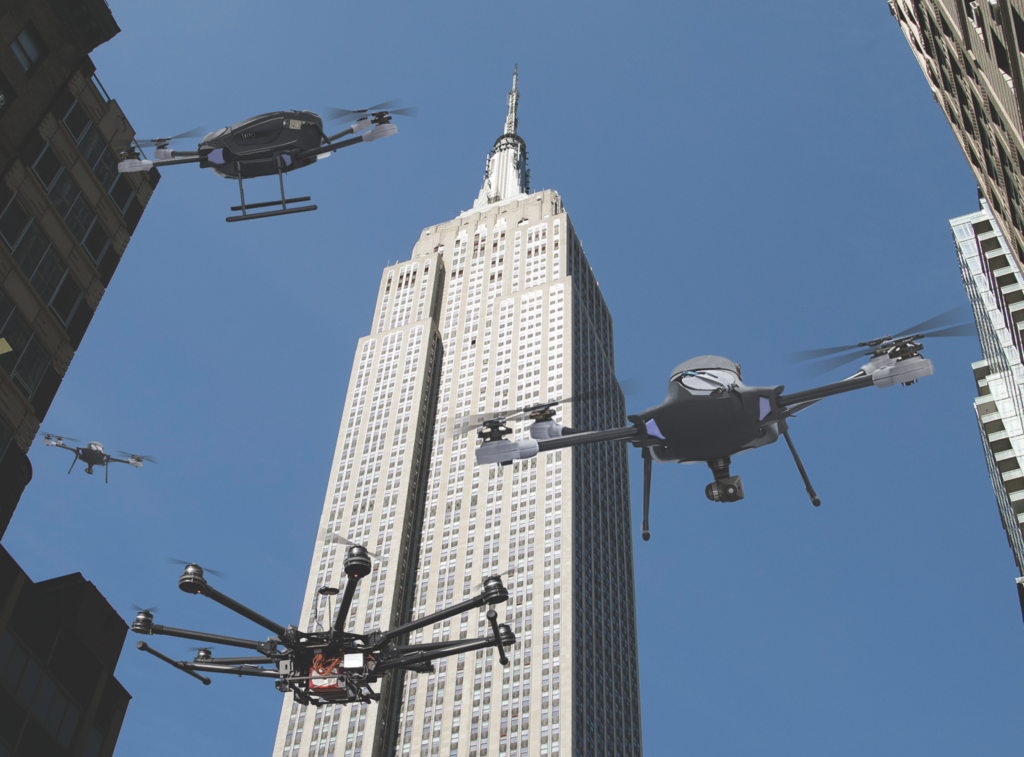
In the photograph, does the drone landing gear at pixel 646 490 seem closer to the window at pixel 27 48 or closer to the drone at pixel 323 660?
the drone at pixel 323 660

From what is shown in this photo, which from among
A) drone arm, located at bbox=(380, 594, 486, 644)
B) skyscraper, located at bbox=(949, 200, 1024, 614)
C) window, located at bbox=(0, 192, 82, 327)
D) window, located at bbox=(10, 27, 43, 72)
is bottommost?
drone arm, located at bbox=(380, 594, 486, 644)

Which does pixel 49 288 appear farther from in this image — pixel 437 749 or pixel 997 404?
pixel 437 749

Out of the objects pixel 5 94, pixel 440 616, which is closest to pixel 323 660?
pixel 440 616

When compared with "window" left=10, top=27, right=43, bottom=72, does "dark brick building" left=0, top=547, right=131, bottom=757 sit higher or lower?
lower

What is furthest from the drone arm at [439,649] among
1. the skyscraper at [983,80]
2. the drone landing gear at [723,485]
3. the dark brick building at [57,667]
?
the skyscraper at [983,80]

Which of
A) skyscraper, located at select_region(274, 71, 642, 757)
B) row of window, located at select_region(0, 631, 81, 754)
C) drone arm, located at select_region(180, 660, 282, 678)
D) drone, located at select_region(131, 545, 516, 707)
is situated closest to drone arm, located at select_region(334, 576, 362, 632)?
drone, located at select_region(131, 545, 516, 707)

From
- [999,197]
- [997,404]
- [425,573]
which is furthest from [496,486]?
[999,197]

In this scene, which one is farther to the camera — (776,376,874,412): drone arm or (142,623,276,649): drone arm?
(142,623,276,649): drone arm

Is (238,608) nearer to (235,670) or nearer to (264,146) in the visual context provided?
(235,670)

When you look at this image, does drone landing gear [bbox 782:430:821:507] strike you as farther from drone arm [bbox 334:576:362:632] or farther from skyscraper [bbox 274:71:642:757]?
skyscraper [bbox 274:71:642:757]
